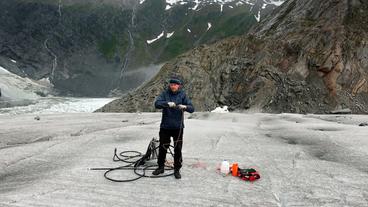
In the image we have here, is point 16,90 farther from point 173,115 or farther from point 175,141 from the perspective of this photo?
point 173,115

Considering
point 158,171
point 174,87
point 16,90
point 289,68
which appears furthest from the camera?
point 16,90

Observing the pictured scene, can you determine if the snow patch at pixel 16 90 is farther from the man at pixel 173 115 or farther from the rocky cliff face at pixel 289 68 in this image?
the man at pixel 173 115

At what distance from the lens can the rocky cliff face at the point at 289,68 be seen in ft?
138

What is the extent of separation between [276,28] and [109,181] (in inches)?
1968

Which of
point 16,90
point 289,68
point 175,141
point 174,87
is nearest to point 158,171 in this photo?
point 175,141

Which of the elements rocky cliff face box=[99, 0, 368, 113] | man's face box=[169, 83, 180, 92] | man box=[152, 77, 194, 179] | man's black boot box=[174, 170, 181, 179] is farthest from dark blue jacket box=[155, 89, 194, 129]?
rocky cliff face box=[99, 0, 368, 113]

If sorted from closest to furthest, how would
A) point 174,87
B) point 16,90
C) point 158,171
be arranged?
1. point 174,87
2. point 158,171
3. point 16,90

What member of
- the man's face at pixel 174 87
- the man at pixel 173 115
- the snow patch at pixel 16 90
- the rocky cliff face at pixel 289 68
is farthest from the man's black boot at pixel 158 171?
the snow patch at pixel 16 90

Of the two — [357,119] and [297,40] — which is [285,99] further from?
[357,119]

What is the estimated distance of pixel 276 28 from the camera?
55344 mm

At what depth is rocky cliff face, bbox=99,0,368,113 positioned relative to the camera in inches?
1654

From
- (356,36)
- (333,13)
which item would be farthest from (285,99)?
(333,13)

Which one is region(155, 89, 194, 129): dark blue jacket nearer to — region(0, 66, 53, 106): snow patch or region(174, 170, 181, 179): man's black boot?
region(174, 170, 181, 179): man's black boot

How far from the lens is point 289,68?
150 ft
